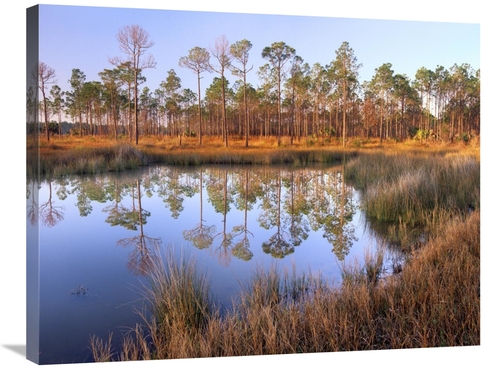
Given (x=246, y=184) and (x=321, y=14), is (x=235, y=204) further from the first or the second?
(x=321, y=14)

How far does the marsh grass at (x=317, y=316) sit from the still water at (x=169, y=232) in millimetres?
177

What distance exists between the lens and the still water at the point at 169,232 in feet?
14.6

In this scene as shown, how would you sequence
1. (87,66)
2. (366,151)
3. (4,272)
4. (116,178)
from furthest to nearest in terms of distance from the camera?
(366,151) < (4,272) < (116,178) < (87,66)

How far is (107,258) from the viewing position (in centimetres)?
502

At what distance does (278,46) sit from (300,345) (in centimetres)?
256

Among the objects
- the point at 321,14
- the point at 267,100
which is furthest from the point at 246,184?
the point at 321,14

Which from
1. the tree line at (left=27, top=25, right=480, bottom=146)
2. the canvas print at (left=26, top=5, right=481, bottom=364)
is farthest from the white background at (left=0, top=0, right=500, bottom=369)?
the tree line at (left=27, top=25, right=480, bottom=146)

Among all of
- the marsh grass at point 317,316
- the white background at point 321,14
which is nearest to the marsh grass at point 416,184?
the white background at point 321,14

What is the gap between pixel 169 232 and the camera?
16.8 ft

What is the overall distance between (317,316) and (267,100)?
2199mm

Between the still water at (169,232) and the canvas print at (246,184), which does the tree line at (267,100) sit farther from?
the still water at (169,232)

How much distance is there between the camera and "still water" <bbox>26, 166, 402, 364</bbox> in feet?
14.6
